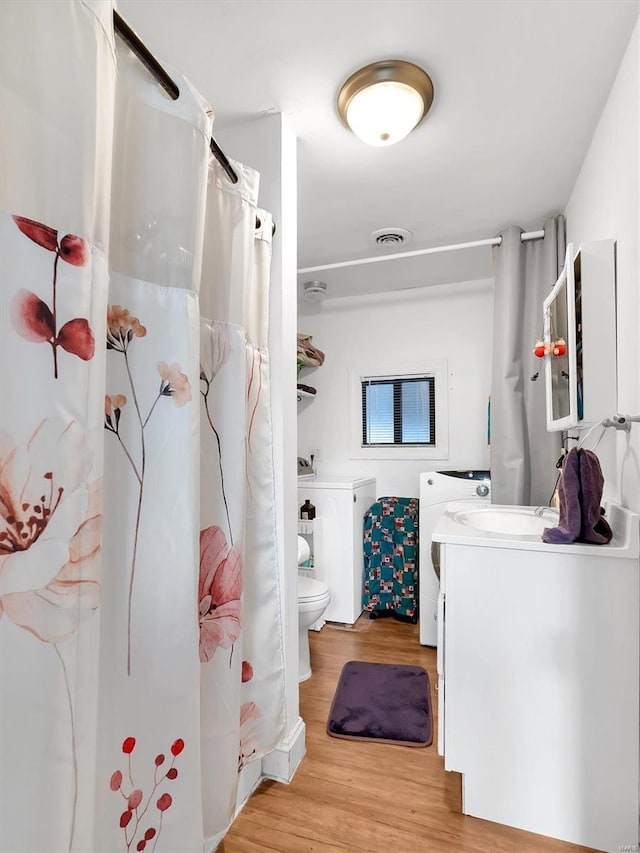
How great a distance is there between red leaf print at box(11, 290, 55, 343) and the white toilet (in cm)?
182

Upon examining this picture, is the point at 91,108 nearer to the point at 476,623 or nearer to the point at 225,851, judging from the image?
the point at 476,623

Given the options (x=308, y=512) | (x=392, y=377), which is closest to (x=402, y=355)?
(x=392, y=377)

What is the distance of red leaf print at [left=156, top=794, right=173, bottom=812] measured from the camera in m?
0.80

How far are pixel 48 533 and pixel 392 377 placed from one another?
9.78 ft

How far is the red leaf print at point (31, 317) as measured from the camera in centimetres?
58

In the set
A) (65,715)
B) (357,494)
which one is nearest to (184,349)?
(65,715)

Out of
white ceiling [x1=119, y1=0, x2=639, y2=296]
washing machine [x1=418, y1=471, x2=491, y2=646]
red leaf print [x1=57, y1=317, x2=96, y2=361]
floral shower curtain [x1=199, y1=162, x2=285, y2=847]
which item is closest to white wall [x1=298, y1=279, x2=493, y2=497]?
washing machine [x1=418, y1=471, x2=491, y2=646]

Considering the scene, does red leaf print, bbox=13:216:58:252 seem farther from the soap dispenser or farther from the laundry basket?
the laundry basket

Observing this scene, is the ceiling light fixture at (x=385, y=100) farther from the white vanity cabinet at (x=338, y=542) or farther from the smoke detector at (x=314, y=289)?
the white vanity cabinet at (x=338, y=542)

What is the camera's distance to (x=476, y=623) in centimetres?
142

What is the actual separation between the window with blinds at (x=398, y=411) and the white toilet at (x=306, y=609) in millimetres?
1329

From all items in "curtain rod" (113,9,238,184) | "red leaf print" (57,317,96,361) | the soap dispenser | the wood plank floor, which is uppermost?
"curtain rod" (113,9,238,184)

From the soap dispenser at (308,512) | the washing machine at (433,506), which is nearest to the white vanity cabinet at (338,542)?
the soap dispenser at (308,512)

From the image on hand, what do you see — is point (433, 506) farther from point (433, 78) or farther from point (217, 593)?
point (433, 78)
